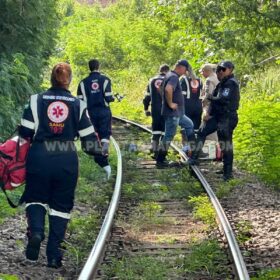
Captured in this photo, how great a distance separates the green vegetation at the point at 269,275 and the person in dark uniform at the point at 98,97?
5.41 meters

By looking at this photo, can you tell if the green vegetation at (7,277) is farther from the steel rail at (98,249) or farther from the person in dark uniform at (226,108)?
the person in dark uniform at (226,108)

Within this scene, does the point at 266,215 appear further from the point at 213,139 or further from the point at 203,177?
the point at 213,139

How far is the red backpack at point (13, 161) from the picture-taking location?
6441mm

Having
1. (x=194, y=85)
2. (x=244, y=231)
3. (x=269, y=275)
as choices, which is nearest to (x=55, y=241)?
(x=269, y=275)

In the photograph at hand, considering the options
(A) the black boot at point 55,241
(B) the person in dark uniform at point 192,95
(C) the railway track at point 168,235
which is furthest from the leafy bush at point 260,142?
(A) the black boot at point 55,241

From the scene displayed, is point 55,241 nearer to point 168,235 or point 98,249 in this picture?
point 98,249

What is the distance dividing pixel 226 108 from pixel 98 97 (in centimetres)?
225

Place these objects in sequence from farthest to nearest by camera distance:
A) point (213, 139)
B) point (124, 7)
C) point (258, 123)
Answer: point (124, 7), point (213, 139), point (258, 123)

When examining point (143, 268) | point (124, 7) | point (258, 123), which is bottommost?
point (143, 268)

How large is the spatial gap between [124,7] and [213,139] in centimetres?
4848

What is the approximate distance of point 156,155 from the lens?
14.0m

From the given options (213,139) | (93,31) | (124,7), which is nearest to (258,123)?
(213,139)

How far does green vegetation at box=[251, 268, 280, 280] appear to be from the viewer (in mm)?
6222

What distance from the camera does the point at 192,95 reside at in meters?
14.0
